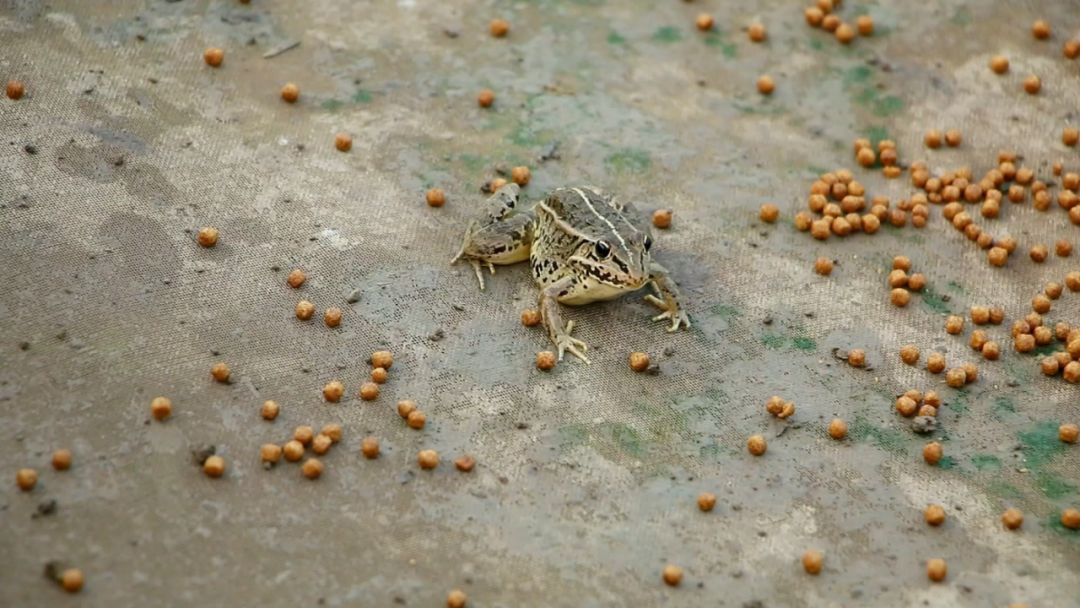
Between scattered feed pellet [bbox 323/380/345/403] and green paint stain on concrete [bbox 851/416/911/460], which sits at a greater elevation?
scattered feed pellet [bbox 323/380/345/403]

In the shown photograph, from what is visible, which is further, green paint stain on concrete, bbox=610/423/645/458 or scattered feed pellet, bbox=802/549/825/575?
green paint stain on concrete, bbox=610/423/645/458

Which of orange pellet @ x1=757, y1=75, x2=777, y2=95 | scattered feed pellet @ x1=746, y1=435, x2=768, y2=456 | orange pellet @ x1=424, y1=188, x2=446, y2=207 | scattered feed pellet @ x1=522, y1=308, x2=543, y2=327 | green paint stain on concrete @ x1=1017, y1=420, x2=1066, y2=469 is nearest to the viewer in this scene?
scattered feed pellet @ x1=746, y1=435, x2=768, y2=456

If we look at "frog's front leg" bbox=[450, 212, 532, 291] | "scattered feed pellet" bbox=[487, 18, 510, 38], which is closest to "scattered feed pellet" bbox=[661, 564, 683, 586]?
"frog's front leg" bbox=[450, 212, 532, 291]

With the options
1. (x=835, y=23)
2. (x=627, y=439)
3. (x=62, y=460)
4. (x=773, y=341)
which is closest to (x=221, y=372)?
(x=62, y=460)

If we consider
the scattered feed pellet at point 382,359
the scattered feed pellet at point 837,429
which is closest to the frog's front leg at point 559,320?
the scattered feed pellet at point 382,359

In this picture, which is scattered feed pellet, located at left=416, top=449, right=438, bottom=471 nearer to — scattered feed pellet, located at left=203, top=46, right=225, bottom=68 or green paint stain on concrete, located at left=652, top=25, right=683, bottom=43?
scattered feed pellet, located at left=203, top=46, right=225, bottom=68

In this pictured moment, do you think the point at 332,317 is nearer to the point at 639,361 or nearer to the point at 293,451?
the point at 293,451

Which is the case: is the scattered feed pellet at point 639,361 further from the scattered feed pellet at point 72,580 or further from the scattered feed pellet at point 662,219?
the scattered feed pellet at point 72,580
